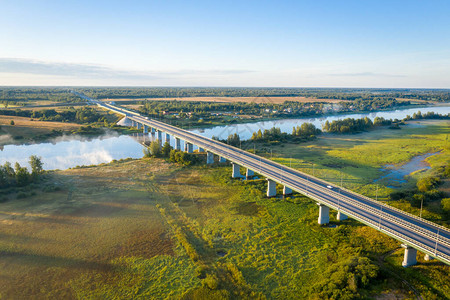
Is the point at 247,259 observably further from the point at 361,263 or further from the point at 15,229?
the point at 15,229

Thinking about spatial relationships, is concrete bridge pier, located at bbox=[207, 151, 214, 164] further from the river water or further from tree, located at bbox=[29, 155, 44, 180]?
tree, located at bbox=[29, 155, 44, 180]

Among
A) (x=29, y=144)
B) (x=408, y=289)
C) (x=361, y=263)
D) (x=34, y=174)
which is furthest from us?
(x=29, y=144)

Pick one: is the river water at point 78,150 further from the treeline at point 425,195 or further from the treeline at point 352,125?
the treeline at point 425,195

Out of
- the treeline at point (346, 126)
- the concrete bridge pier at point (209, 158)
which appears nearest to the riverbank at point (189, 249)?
the concrete bridge pier at point (209, 158)

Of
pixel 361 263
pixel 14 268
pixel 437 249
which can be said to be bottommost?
pixel 14 268

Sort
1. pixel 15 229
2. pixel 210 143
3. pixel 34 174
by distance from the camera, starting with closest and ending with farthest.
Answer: pixel 15 229 → pixel 34 174 → pixel 210 143

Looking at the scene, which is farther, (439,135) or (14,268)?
(439,135)

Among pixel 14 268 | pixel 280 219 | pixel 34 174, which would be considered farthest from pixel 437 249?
pixel 34 174
